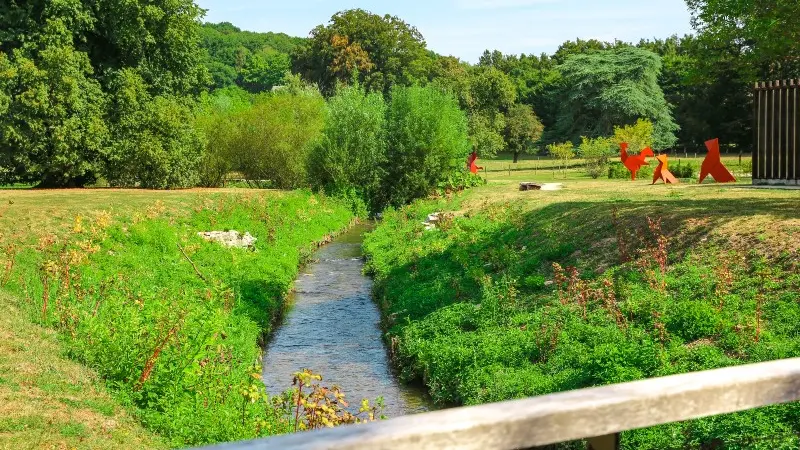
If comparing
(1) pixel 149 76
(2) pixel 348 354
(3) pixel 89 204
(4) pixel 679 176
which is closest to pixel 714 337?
(2) pixel 348 354

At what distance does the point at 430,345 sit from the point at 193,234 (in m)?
12.1

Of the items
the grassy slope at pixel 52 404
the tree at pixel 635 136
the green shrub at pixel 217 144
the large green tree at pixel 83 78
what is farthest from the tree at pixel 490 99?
the grassy slope at pixel 52 404

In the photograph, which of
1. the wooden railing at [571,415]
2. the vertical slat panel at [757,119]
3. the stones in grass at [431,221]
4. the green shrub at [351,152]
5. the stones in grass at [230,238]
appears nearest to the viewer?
the wooden railing at [571,415]

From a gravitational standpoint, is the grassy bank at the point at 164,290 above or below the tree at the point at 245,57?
below

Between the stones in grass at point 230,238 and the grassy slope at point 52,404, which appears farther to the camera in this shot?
the stones in grass at point 230,238

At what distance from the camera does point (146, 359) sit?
12.8 metres

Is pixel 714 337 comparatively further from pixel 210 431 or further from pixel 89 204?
pixel 89 204

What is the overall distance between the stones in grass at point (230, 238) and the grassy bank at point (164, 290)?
334 millimetres

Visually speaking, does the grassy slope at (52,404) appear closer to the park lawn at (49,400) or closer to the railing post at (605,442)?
the park lawn at (49,400)

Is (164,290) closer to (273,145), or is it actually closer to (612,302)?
(612,302)

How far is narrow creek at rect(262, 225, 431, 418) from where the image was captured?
15117 millimetres

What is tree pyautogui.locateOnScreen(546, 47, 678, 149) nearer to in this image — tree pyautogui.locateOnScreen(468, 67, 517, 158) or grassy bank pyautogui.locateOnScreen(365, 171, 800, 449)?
tree pyautogui.locateOnScreen(468, 67, 517, 158)

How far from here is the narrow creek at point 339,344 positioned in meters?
15.1

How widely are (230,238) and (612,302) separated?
1517 centimetres
